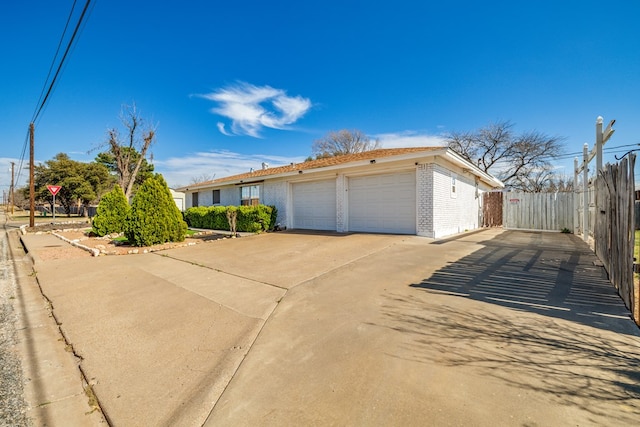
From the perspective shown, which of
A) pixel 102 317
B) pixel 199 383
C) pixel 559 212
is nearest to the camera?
pixel 199 383

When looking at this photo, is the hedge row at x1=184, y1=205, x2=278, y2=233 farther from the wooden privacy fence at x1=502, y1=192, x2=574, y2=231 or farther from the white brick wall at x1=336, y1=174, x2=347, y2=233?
the wooden privacy fence at x1=502, y1=192, x2=574, y2=231

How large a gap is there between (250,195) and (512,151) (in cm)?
2387

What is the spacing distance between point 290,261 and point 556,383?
5315 mm

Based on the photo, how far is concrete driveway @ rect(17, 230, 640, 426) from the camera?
188 centimetres

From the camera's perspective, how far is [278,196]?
14430 mm

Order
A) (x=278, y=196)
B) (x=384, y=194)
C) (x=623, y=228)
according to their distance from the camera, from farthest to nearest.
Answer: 1. (x=278, y=196)
2. (x=384, y=194)
3. (x=623, y=228)

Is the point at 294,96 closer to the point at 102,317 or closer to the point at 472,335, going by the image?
the point at 102,317

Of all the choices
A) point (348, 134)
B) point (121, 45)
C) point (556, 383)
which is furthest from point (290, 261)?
point (348, 134)

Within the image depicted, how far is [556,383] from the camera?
200 cm

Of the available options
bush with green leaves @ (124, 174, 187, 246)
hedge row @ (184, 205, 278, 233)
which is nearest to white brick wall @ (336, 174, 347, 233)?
hedge row @ (184, 205, 278, 233)

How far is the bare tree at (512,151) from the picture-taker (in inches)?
926

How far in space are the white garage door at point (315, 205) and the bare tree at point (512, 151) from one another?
17984 mm

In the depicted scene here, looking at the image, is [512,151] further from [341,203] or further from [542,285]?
[542,285]

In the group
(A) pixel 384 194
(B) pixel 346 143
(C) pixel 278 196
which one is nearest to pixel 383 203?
(A) pixel 384 194
